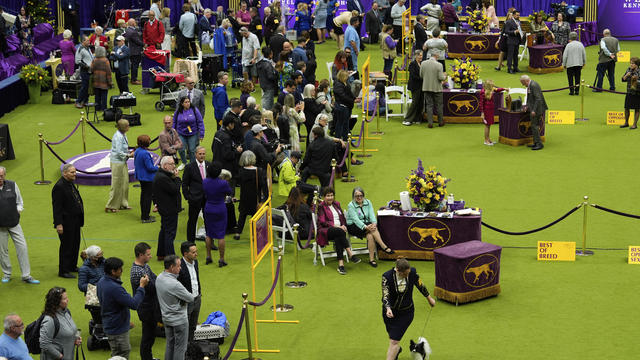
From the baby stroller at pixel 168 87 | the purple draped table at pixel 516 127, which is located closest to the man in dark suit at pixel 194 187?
the purple draped table at pixel 516 127

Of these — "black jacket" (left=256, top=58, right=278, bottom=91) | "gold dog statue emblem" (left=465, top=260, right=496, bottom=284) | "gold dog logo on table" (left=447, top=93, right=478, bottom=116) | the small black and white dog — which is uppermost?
"black jacket" (left=256, top=58, right=278, bottom=91)

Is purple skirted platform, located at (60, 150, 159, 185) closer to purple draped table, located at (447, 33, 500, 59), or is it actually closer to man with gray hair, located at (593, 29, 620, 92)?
man with gray hair, located at (593, 29, 620, 92)

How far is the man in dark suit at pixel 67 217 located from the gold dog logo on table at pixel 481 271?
17.4 ft

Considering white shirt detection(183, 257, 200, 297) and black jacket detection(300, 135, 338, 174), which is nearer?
white shirt detection(183, 257, 200, 297)

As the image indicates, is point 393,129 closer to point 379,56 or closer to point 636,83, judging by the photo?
point 636,83

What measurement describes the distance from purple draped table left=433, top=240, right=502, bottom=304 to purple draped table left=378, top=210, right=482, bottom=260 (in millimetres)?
1050

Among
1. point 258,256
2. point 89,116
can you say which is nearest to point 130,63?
point 89,116

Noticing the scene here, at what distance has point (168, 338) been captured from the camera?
33.1ft

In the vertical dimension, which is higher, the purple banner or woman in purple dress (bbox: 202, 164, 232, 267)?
the purple banner

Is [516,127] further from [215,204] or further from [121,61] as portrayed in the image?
[121,61]

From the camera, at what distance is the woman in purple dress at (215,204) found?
13320 millimetres

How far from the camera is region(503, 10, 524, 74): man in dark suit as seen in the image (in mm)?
26312

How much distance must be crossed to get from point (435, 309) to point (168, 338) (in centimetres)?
370

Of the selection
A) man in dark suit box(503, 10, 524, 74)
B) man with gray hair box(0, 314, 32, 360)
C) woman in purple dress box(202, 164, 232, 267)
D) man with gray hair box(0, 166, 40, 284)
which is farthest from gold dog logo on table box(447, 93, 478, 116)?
man with gray hair box(0, 314, 32, 360)
